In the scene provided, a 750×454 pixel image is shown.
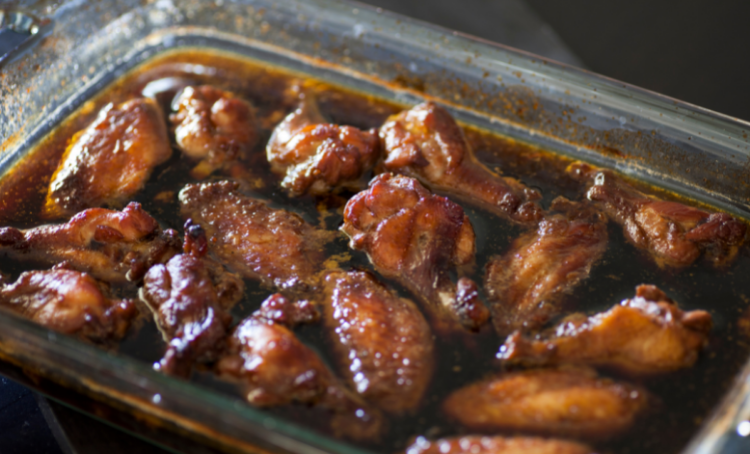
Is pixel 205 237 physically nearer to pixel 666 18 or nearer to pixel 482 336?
pixel 482 336

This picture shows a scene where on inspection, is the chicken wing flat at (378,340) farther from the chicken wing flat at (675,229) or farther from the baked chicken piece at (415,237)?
the chicken wing flat at (675,229)

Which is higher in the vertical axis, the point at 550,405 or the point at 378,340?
the point at 378,340

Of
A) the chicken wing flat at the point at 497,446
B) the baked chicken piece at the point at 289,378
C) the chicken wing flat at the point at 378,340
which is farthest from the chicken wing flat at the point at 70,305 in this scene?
the chicken wing flat at the point at 497,446

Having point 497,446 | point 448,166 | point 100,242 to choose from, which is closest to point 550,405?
point 497,446

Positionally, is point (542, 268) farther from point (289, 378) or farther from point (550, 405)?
point (289, 378)

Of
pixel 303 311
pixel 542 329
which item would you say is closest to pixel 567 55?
pixel 542 329

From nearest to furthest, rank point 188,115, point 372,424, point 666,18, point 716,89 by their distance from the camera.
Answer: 1. point 372,424
2. point 188,115
3. point 716,89
4. point 666,18
